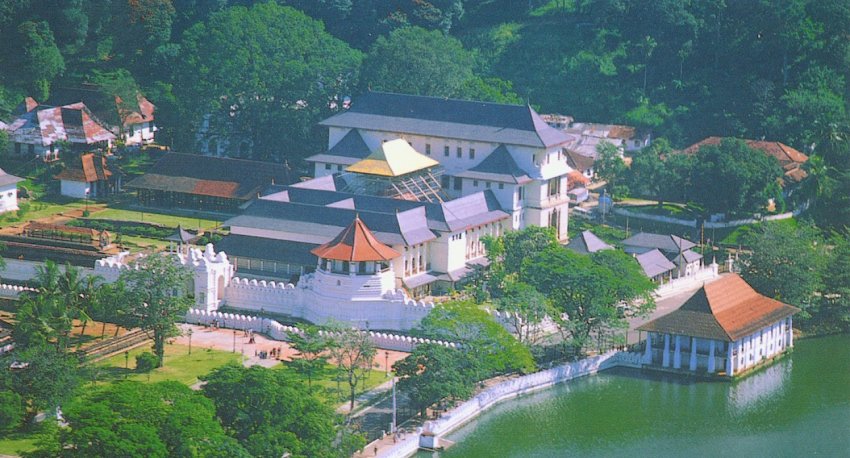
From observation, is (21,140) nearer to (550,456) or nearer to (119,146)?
(119,146)

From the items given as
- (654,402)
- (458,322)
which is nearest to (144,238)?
(458,322)

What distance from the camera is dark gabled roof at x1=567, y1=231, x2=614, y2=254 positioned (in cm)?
11099

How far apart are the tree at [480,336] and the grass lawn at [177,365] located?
33.3 ft

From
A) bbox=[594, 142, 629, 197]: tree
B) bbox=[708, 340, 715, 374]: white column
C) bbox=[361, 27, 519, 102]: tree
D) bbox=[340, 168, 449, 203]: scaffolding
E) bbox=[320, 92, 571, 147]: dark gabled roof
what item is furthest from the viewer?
bbox=[361, 27, 519, 102]: tree

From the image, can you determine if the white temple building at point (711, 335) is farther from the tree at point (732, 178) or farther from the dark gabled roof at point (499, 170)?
the tree at point (732, 178)

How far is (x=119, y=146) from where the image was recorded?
137 meters

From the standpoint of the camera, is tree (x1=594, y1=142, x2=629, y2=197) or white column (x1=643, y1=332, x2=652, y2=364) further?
tree (x1=594, y1=142, x2=629, y2=197)

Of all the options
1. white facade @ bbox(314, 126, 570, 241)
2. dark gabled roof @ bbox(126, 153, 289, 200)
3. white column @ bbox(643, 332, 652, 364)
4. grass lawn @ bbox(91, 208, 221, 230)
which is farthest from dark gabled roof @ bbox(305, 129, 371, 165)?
white column @ bbox(643, 332, 652, 364)

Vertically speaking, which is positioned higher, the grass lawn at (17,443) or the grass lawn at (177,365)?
the grass lawn at (177,365)

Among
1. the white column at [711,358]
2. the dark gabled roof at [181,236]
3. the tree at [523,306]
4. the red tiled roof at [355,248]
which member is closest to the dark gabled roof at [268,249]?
the dark gabled roof at [181,236]

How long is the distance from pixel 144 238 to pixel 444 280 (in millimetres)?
20579

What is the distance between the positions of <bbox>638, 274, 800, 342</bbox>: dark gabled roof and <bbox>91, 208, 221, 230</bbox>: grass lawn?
34.8 metres

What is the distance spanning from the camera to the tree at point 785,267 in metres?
106

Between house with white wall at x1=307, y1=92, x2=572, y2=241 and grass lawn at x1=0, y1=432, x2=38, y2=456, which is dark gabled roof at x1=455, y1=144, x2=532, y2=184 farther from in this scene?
grass lawn at x1=0, y1=432, x2=38, y2=456
